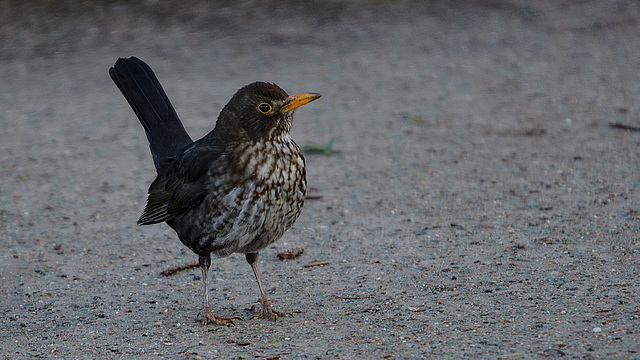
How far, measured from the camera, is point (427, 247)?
6.55m

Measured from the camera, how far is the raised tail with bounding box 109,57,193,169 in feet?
20.4

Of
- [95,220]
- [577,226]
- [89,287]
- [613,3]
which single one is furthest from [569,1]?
[89,287]

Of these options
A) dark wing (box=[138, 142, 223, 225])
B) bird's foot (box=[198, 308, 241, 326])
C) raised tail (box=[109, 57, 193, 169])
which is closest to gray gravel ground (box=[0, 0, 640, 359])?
bird's foot (box=[198, 308, 241, 326])

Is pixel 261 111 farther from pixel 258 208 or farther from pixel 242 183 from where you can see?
pixel 258 208

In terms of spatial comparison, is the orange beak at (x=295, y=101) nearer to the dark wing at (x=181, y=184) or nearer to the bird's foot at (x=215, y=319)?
the dark wing at (x=181, y=184)

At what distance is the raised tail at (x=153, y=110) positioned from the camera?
621 centimetres

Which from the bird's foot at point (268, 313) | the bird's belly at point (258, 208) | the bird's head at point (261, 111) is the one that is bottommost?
the bird's foot at point (268, 313)

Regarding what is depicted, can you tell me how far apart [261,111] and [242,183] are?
1.70 ft

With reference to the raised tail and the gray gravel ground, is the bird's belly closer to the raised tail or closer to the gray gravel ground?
the gray gravel ground

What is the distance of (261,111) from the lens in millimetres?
5324

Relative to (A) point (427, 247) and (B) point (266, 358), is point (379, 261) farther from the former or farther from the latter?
(B) point (266, 358)

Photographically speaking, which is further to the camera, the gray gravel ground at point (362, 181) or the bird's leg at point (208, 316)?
the bird's leg at point (208, 316)

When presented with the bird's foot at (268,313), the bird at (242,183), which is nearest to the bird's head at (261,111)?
the bird at (242,183)

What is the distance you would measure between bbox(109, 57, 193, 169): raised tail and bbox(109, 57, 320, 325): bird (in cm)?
51
